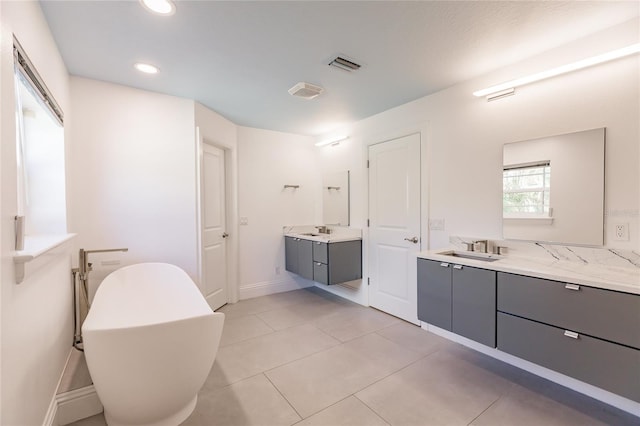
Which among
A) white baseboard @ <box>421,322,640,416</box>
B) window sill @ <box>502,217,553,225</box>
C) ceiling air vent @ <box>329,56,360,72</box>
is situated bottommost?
white baseboard @ <box>421,322,640,416</box>

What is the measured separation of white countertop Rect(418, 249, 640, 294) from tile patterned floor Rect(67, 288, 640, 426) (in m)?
0.86

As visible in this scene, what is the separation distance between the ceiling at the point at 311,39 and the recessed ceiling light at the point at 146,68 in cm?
5

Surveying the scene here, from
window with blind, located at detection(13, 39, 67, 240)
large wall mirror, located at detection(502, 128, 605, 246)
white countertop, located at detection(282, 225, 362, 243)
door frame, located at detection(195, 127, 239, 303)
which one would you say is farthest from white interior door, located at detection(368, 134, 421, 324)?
window with blind, located at detection(13, 39, 67, 240)

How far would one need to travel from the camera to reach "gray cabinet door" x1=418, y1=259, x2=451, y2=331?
2.31 metres

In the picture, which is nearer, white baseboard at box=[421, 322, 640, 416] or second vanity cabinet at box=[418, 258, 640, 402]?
second vanity cabinet at box=[418, 258, 640, 402]

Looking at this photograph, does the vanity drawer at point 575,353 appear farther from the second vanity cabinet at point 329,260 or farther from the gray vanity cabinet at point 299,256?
the gray vanity cabinet at point 299,256

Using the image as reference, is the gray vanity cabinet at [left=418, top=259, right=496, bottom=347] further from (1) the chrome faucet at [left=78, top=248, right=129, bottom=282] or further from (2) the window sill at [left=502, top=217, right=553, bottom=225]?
(1) the chrome faucet at [left=78, top=248, right=129, bottom=282]

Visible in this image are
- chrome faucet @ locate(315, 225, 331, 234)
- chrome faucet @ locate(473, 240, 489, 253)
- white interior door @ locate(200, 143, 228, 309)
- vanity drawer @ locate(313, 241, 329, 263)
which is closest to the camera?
chrome faucet @ locate(473, 240, 489, 253)

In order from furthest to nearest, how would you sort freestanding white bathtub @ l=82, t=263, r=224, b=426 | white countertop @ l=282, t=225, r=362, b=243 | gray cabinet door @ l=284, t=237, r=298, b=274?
gray cabinet door @ l=284, t=237, r=298, b=274, white countertop @ l=282, t=225, r=362, b=243, freestanding white bathtub @ l=82, t=263, r=224, b=426

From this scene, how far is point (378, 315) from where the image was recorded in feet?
11.1

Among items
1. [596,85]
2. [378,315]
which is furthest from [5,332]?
[596,85]

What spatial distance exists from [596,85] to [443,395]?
2391 millimetres

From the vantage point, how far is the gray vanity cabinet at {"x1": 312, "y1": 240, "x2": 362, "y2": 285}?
349cm

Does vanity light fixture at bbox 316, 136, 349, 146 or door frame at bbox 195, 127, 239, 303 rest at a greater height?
vanity light fixture at bbox 316, 136, 349, 146
